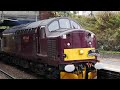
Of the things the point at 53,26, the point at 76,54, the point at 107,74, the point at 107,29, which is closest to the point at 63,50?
the point at 76,54

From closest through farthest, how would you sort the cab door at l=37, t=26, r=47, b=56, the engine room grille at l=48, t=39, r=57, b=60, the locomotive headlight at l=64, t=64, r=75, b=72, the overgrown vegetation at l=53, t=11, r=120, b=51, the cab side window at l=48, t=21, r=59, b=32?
the locomotive headlight at l=64, t=64, r=75, b=72
the engine room grille at l=48, t=39, r=57, b=60
the cab door at l=37, t=26, r=47, b=56
the cab side window at l=48, t=21, r=59, b=32
the overgrown vegetation at l=53, t=11, r=120, b=51

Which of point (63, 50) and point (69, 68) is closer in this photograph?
point (69, 68)

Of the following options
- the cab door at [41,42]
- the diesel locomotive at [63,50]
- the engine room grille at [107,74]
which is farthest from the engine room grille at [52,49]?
the engine room grille at [107,74]

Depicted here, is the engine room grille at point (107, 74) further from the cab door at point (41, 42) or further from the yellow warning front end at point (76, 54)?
the cab door at point (41, 42)

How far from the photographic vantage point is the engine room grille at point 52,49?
11.6m

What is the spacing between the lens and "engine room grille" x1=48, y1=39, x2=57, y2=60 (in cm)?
1160

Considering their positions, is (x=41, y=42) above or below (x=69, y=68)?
above

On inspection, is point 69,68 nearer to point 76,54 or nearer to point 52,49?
point 76,54

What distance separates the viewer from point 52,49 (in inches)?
464

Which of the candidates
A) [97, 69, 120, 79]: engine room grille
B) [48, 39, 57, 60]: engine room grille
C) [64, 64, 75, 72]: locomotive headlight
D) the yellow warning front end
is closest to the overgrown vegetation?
[97, 69, 120, 79]: engine room grille

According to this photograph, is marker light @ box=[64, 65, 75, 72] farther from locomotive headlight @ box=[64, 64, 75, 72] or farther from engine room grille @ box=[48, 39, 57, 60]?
engine room grille @ box=[48, 39, 57, 60]

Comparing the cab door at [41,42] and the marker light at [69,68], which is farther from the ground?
the cab door at [41,42]

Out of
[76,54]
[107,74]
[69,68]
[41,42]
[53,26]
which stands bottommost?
[107,74]
